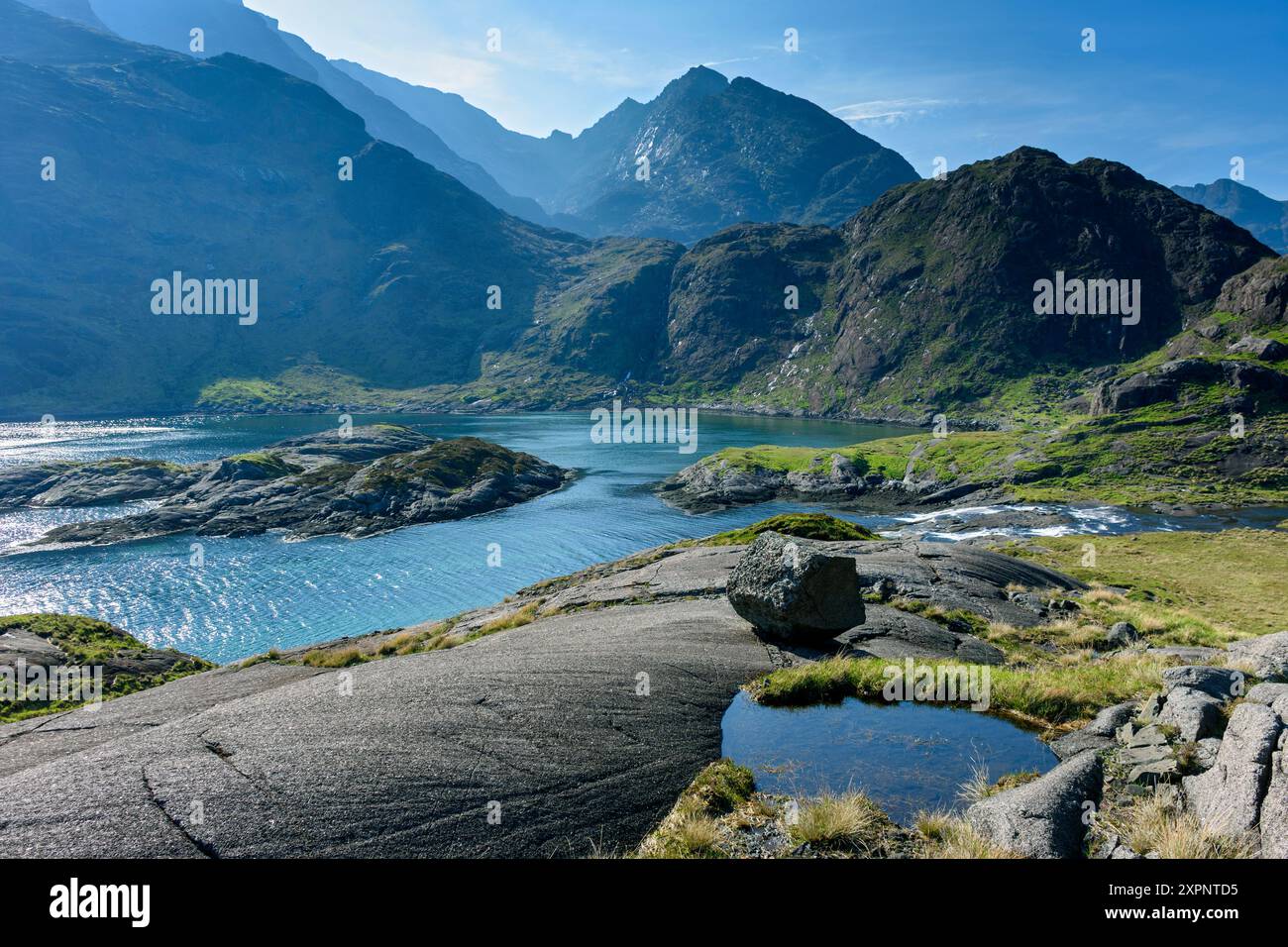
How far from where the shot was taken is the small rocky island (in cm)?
9506

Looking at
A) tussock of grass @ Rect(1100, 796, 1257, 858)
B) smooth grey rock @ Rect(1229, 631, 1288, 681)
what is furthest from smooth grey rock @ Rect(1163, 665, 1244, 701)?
tussock of grass @ Rect(1100, 796, 1257, 858)

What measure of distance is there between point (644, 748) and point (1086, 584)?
45895mm

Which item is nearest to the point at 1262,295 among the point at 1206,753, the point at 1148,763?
the point at 1206,753

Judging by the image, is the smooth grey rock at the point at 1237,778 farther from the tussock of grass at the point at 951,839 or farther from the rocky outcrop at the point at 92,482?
the rocky outcrop at the point at 92,482

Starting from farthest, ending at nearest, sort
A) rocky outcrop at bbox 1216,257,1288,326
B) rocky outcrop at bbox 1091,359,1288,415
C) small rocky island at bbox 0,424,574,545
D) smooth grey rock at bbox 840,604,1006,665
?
rocky outcrop at bbox 1216,257,1288,326 < rocky outcrop at bbox 1091,359,1288,415 < small rocky island at bbox 0,424,574,545 < smooth grey rock at bbox 840,604,1006,665

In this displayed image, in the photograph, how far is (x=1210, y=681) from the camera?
1527 cm

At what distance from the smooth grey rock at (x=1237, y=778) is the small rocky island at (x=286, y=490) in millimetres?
97229

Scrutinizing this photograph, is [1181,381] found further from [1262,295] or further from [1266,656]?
[1266,656]

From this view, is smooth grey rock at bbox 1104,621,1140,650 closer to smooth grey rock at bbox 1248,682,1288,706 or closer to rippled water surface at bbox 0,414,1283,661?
smooth grey rock at bbox 1248,682,1288,706

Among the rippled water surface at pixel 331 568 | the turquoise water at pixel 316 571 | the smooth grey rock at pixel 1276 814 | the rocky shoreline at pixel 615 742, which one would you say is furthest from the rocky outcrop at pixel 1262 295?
the smooth grey rock at pixel 1276 814

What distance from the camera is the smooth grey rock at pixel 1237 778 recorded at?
10.1 m

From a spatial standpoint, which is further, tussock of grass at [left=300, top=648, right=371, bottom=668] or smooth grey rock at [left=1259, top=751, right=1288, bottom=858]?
tussock of grass at [left=300, top=648, right=371, bottom=668]

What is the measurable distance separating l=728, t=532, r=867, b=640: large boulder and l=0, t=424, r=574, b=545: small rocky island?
8370 centimetres
